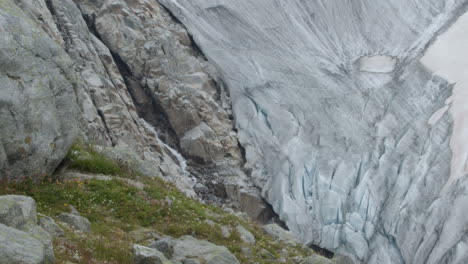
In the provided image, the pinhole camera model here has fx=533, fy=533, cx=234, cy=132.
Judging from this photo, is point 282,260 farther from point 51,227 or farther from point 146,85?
point 146,85

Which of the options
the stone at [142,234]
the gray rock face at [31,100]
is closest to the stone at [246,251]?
the stone at [142,234]

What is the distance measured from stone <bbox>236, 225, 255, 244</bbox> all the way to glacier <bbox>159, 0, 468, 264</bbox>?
13874mm

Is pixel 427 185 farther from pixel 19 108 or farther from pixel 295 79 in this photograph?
pixel 19 108

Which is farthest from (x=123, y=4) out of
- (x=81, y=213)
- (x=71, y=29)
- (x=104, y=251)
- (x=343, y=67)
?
(x=104, y=251)

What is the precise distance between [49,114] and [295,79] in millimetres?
22732

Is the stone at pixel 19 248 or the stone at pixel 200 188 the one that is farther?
the stone at pixel 200 188

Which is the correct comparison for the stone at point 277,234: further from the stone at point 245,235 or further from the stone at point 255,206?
the stone at point 255,206

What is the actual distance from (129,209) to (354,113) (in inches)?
877

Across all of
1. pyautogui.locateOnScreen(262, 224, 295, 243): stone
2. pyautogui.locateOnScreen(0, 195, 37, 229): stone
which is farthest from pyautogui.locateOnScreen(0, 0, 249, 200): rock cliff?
pyautogui.locateOnScreen(0, 195, 37, 229): stone

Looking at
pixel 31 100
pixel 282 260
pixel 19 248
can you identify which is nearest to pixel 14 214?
pixel 19 248

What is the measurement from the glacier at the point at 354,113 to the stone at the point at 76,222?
59.5ft

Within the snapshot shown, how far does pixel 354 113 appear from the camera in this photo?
33406 millimetres

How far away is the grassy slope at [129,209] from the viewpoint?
1278cm

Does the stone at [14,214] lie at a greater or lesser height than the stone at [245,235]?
greater
